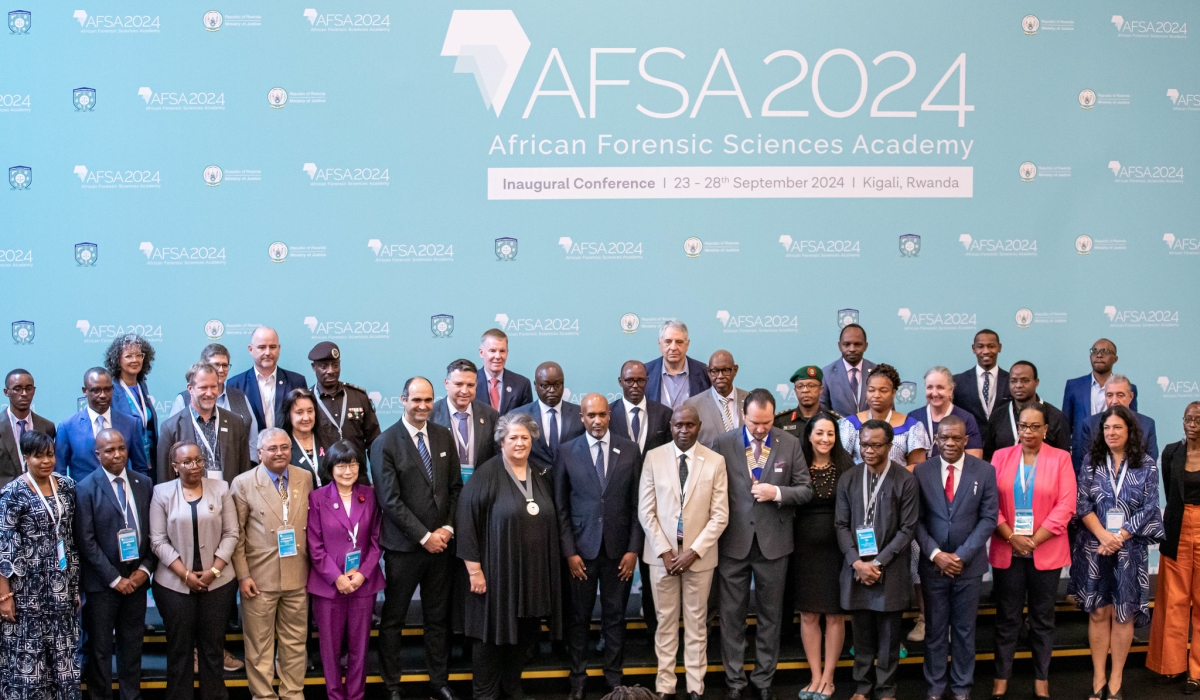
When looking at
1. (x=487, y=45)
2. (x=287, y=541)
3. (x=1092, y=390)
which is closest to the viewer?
(x=287, y=541)

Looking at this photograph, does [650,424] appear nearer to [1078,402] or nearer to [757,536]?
[757,536]

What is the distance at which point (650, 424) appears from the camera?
18.5ft

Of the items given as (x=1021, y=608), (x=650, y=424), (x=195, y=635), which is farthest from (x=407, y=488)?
(x=1021, y=608)

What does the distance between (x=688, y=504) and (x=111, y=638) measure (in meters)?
3.18

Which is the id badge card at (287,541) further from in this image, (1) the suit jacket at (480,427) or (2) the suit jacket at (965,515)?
(2) the suit jacket at (965,515)

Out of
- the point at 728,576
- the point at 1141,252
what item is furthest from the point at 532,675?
the point at 1141,252

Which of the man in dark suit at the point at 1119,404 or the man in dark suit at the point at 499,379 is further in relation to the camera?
the man in dark suit at the point at 499,379

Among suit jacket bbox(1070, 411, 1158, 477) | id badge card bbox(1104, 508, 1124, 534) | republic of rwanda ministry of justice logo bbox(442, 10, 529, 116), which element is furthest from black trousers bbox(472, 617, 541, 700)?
republic of rwanda ministry of justice logo bbox(442, 10, 529, 116)

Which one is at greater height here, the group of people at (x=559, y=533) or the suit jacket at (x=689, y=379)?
the suit jacket at (x=689, y=379)

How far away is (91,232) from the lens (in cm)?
693

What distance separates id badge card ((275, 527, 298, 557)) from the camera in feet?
16.4

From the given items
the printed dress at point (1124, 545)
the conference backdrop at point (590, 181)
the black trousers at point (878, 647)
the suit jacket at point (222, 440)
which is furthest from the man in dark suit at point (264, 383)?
the printed dress at point (1124, 545)

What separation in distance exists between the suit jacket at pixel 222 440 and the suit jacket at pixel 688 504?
2.32 m

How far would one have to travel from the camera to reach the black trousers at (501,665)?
207 inches
